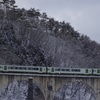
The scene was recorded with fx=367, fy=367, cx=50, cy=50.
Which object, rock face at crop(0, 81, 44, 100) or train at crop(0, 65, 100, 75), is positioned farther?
rock face at crop(0, 81, 44, 100)

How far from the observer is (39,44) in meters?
68.8

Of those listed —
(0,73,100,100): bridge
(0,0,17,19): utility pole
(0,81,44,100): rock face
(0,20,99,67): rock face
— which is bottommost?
(0,81,44,100): rock face

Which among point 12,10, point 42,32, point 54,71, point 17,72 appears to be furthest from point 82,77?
point 12,10

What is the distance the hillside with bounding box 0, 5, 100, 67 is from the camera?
213ft

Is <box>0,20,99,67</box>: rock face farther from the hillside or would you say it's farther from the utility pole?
the utility pole

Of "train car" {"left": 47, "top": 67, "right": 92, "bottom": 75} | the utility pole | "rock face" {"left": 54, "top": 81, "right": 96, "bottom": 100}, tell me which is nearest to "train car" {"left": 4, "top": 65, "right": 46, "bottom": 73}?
"train car" {"left": 47, "top": 67, "right": 92, "bottom": 75}

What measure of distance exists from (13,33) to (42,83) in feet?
82.0

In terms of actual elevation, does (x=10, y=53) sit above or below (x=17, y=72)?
above

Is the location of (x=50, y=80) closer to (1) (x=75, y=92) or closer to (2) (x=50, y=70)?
(2) (x=50, y=70)

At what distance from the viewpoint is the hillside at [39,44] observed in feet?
213

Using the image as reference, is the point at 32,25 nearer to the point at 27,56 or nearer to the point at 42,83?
the point at 27,56

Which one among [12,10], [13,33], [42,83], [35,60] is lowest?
[42,83]

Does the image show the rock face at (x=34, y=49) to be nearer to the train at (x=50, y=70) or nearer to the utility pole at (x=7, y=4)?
the utility pole at (x=7, y=4)

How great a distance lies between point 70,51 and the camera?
244ft
